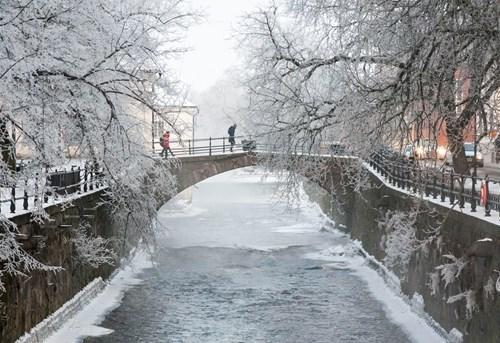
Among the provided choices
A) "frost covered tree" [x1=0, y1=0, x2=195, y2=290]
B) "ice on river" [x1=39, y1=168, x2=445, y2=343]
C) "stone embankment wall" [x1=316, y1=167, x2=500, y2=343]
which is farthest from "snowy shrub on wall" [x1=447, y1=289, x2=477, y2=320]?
"frost covered tree" [x1=0, y1=0, x2=195, y2=290]

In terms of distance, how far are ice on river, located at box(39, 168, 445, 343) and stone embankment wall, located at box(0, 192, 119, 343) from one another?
3.41 feet

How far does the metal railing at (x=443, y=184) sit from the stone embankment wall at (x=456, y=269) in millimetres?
295

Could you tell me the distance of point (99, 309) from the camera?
71.8 feet

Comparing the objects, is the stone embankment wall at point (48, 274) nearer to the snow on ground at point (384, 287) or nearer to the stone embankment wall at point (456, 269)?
the stone embankment wall at point (456, 269)

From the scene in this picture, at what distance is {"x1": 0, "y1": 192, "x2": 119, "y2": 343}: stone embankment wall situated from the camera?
49.1ft

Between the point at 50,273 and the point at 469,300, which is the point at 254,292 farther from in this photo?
the point at 469,300

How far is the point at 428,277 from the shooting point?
20062 mm

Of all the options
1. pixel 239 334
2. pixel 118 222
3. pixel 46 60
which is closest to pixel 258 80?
pixel 239 334

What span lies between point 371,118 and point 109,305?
1085 cm

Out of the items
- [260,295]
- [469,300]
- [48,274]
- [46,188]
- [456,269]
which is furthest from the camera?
[260,295]

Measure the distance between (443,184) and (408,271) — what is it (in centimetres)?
444

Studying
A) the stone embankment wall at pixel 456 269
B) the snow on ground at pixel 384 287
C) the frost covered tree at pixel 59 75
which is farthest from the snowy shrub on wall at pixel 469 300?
the frost covered tree at pixel 59 75

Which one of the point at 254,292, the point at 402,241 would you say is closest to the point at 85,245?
the point at 254,292

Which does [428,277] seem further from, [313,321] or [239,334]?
[239,334]
